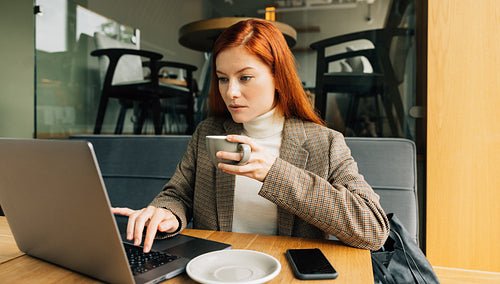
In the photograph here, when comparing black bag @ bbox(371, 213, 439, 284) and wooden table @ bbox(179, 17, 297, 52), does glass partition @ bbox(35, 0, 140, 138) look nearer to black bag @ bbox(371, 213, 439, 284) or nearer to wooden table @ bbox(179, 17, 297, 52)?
wooden table @ bbox(179, 17, 297, 52)

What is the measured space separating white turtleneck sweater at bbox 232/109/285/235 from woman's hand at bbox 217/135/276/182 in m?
0.30

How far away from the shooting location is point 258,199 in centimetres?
100

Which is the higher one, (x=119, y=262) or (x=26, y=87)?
(x=26, y=87)

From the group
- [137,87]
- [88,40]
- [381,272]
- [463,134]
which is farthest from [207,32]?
[381,272]

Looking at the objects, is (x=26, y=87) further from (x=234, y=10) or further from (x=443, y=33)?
(x=443, y=33)

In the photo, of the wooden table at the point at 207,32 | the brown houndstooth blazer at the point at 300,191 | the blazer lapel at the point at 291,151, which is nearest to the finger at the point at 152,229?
the brown houndstooth blazer at the point at 300,191

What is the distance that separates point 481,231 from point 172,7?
2230 mm

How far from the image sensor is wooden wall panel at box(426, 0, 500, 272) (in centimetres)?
142

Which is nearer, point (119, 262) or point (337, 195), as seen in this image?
point (119, 262)

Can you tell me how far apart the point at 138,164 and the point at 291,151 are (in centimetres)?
93

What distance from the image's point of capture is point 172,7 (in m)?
2.38

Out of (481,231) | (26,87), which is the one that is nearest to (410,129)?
(481,231)

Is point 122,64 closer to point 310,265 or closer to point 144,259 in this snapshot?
point 144,259

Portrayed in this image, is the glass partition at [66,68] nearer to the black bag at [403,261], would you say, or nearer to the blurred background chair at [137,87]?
the blurred background chair at [137,87]
